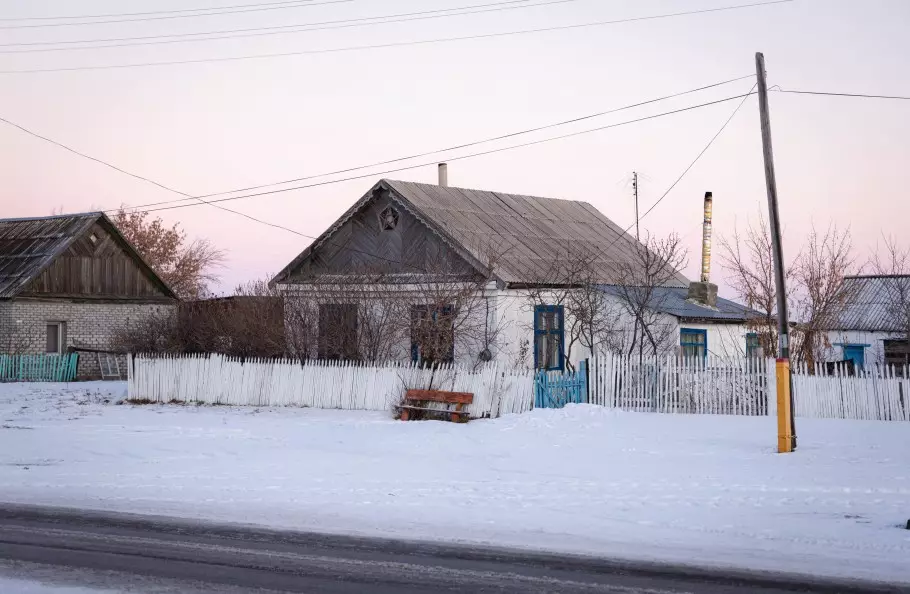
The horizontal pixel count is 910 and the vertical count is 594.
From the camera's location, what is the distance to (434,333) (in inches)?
931

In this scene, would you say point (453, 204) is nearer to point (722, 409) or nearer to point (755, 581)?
point (722, 409)

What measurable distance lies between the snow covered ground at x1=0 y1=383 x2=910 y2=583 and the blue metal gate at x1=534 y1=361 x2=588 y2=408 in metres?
0.70

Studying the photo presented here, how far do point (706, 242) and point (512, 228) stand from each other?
611cm

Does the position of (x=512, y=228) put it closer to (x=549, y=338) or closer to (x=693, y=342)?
(x=549, y=338)

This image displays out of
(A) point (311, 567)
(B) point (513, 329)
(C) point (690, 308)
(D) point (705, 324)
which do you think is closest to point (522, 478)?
(A) point (311, 567)

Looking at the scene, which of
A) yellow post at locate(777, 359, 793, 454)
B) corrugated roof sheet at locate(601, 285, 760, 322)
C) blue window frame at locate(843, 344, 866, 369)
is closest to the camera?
yellow post at locate(777, 359, 793, 454)

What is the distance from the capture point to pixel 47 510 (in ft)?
36.1

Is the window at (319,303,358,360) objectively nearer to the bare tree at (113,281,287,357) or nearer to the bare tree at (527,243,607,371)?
the bare tree at (113,281,287,357)

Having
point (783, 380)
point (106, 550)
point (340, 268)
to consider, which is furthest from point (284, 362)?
point (106, 550)

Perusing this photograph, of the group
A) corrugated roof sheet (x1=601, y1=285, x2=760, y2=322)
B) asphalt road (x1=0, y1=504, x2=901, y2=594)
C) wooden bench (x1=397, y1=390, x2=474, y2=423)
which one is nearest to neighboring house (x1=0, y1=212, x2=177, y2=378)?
wooden bench (x1=397, y1=390, x2=474, y2=423)

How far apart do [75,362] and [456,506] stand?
1021 inches

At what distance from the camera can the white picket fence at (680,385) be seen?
20656 millimetres

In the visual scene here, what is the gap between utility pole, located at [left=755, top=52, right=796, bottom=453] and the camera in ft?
50.6

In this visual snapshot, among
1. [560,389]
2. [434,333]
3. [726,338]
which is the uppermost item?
[726,338]
